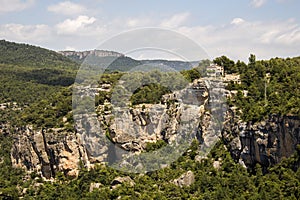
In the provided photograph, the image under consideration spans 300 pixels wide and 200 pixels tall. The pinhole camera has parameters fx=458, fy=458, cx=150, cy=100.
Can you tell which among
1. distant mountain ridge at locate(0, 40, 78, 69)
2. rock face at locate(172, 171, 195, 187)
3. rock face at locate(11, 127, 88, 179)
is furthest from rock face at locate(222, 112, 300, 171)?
distant mountain ridge at locate(0, 40, 78, 69)

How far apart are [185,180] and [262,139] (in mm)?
4847

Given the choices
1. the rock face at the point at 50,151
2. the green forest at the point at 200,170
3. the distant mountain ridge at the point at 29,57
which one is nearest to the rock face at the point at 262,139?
the green forest at the point at 200,170

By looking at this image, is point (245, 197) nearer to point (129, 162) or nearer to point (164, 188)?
point (164, 188)

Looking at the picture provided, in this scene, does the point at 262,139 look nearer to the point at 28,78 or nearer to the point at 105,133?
the point at 105,133

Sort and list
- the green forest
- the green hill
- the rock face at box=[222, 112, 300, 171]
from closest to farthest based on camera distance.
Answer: the green forest
the rock face at box=[222, 112, 300, 171]
the green hill

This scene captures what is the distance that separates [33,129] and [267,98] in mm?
14535

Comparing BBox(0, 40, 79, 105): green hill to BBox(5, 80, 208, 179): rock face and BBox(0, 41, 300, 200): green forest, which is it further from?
BBox(5, 80, 208, 179): rock face

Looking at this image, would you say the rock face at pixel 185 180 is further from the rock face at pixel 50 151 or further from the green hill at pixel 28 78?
the green hill at pixel 28 78

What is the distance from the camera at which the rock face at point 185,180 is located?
25.5 m

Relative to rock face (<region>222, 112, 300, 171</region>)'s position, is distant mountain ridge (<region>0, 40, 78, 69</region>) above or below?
above

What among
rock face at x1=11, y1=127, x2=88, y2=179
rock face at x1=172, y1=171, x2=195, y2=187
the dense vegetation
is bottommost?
rock face at x1=172, y1=171, x2=195, y2=187

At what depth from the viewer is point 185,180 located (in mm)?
25594

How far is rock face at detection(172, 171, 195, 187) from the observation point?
25.5 metres

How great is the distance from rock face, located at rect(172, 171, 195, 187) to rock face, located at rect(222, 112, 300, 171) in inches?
124
